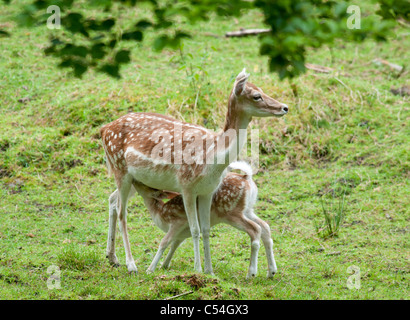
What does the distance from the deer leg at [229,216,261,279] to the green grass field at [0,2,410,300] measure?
0.18 m

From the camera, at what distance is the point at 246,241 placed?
7.43 metres

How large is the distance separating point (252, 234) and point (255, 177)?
299 centimetres

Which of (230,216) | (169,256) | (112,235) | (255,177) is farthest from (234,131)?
(255,177)

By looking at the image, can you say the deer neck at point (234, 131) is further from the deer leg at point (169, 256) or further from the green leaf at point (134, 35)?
the green leaf at point (134, 35)

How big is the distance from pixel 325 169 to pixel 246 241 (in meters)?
2.38

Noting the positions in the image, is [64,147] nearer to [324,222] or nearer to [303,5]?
[324,222]

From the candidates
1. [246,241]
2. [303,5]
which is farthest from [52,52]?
[246,241]

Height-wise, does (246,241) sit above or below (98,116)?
below

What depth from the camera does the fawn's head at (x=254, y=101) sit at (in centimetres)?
583

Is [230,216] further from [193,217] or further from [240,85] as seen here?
[240,85]

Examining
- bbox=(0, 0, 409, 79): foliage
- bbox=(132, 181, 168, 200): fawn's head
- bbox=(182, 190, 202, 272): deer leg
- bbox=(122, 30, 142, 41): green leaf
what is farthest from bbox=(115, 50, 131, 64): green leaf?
bbox=(132, 181, 168, 200): fawn's head

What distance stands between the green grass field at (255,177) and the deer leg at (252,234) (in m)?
0.18

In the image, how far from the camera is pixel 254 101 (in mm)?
5852
